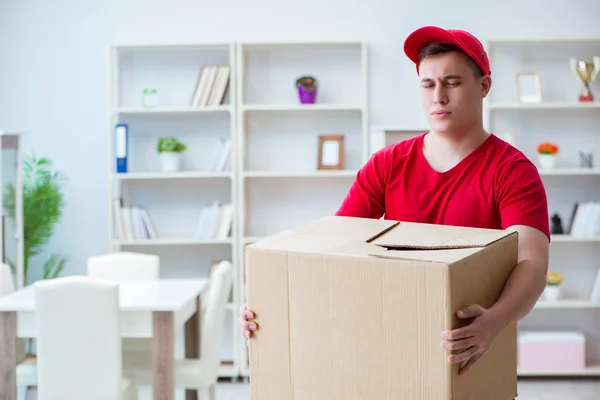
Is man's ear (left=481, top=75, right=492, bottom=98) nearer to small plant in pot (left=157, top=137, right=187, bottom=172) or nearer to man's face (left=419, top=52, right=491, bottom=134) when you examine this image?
man's face (left=419, top=52, right=491, bottom=134)

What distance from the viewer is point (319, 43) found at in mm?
4898

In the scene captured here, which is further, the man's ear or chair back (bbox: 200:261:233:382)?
chair back (bbox: 200:261:233:382)

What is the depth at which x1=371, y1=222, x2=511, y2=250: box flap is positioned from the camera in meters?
1.36

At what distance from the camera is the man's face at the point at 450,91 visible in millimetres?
1637

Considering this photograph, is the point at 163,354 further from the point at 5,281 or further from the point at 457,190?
the point at 457,190

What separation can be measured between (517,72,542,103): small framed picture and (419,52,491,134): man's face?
135 inches

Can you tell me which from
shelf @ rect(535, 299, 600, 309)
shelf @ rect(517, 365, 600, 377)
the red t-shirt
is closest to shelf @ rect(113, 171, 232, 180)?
shelf @ rect(535, 299, 600, 309)

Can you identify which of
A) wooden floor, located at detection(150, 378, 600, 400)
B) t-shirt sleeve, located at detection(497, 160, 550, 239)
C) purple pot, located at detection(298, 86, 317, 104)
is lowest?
wooden floor, located at detection(150, 378, 600, 400)

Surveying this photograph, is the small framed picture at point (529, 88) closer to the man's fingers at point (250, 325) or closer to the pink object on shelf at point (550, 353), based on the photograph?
the pink object on shelf at point (550, 353)

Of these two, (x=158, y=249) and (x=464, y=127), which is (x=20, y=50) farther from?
(x=464, y=127)

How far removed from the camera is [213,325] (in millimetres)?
3697

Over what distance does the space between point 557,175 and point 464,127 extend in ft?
11.8

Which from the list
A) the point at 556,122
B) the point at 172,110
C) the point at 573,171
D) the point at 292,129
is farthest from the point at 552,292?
the point at 172,110

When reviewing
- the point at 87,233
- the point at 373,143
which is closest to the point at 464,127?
the point at 373,143
